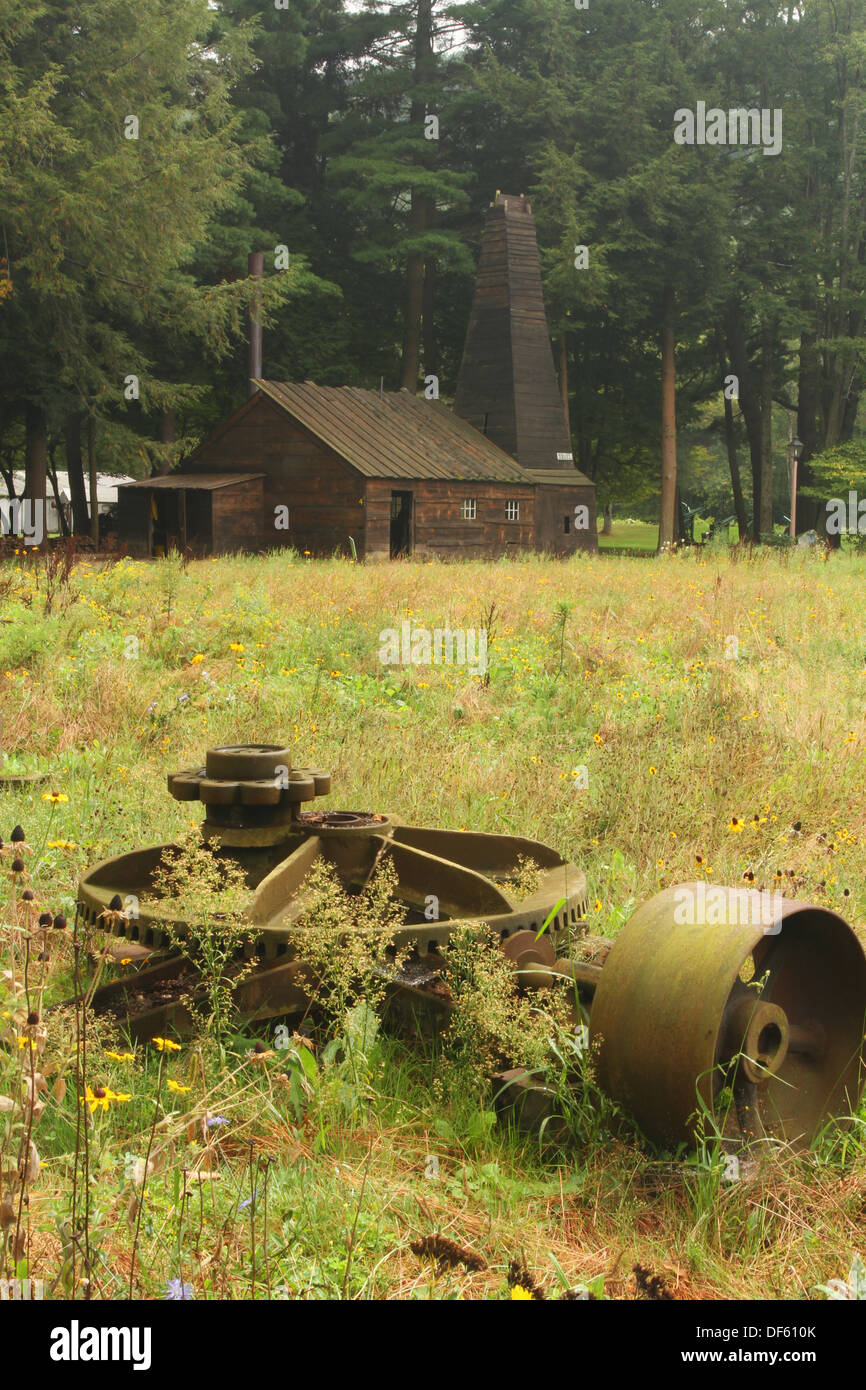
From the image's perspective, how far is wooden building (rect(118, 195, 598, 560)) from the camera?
92.0ft

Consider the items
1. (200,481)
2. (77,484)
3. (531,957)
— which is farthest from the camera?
(77,484)

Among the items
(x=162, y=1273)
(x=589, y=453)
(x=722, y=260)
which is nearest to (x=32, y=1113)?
(x=162, y=1273)

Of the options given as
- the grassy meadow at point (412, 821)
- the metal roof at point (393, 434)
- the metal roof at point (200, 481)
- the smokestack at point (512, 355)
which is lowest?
the grassy meadow at point (412, 821)

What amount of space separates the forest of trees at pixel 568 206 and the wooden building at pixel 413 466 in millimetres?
1830

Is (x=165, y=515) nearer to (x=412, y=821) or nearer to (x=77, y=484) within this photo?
(x=77, y=484)

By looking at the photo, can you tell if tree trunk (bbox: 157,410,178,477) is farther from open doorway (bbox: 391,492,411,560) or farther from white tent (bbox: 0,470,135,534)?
open doorway (bbox: 391,492,411,560)

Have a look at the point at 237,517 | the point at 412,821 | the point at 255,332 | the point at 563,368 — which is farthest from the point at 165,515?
the point at 412,821

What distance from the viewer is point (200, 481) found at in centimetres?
2853

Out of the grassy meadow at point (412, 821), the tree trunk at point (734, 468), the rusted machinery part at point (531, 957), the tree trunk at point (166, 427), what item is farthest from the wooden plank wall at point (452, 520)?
the rusted machinery part at point (531, 957)

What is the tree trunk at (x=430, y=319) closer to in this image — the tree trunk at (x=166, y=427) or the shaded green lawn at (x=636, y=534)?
the shaded green lawn at (x=636, y=534)

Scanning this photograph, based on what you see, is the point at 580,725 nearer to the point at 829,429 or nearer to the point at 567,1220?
the point at 567,1220

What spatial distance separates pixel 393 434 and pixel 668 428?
11.4 meters

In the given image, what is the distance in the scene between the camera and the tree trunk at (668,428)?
3709 cm
